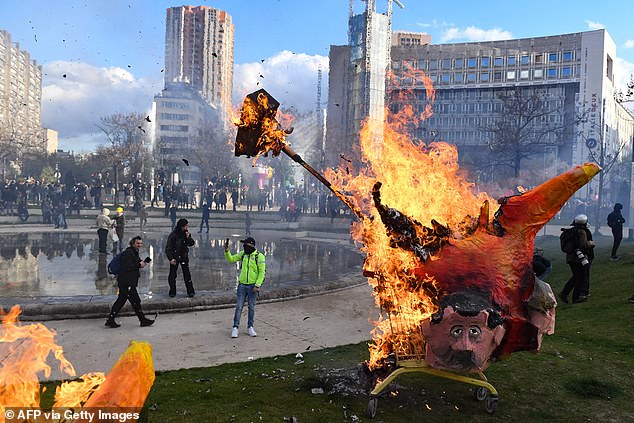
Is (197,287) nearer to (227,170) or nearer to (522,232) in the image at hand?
(522,232)

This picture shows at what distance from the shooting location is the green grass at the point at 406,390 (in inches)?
218

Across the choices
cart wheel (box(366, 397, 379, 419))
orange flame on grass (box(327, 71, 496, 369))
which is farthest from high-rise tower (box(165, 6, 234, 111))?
cart wheel (box(366, 397, 379, 419))

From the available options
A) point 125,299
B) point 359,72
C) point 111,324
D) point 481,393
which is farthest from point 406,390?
point 359,72

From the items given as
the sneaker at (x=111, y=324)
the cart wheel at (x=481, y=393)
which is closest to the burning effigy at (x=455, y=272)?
the cart wheel at (x=481, y=393)

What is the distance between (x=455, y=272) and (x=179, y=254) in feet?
25.6

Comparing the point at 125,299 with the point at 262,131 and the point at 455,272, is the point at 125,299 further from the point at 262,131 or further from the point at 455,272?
the point at 455,272

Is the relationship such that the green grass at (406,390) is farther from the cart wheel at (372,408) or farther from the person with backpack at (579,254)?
the person with backpack at (579,254)


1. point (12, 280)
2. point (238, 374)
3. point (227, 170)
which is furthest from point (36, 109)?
point (238, 374)

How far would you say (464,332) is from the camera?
485 cm

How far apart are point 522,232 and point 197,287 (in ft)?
30.9

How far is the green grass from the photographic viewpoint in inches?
218

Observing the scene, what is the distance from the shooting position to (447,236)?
548 centimetres

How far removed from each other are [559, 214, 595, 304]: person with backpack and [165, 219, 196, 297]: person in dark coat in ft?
28.2

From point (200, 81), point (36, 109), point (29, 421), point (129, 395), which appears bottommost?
point (29, 421)
